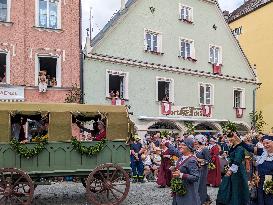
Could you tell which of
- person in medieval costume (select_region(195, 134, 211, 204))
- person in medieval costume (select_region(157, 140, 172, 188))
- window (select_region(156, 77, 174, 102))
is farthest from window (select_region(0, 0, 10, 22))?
person in medieval costume (select_region(195, 134, 211, 204))

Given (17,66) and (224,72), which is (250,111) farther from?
(17,66)

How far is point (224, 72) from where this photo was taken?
27781mm

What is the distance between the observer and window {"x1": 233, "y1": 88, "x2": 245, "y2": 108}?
28406mm

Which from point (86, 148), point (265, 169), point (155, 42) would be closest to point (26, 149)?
point (86, 148)

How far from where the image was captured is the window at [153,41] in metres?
23.7

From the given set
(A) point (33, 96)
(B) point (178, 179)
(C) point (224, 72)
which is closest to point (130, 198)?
(B) point (178, 179)

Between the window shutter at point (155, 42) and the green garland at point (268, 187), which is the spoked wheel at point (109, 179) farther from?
the window shutter at point (155, 42)

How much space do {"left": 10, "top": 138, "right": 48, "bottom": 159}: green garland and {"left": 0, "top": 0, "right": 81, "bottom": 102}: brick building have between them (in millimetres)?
9526

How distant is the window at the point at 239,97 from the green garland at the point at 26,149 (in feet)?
67.4

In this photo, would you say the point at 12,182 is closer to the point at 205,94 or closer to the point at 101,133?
the point at 101,133

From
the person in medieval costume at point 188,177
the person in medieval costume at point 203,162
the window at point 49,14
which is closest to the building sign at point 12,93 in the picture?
→ the window at point 49,14

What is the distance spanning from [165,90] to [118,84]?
3313mm

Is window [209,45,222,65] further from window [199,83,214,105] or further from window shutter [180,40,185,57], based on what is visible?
window shutter [180,40,185,57]

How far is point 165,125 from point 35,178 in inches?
592
